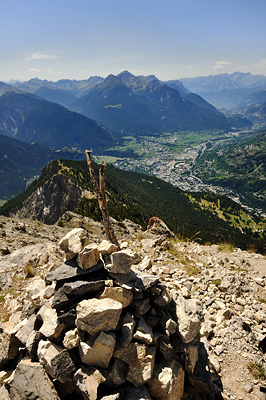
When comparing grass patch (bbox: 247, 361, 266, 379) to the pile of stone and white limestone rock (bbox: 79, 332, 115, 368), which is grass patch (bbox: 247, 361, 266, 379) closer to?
the pile of stone

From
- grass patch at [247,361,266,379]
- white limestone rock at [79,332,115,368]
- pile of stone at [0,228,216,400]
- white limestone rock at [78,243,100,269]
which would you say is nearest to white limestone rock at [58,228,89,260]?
pile of stone at [0,228,216,400]

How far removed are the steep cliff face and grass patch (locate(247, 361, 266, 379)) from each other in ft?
227

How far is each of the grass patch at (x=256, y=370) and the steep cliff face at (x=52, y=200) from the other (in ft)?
227

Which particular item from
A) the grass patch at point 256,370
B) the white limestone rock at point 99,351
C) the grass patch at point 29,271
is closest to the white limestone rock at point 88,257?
the white limestone rock at point 99,351

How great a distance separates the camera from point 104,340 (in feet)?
26.6

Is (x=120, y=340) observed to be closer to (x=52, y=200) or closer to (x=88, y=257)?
(x=88, y=257)

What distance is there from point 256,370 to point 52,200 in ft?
286

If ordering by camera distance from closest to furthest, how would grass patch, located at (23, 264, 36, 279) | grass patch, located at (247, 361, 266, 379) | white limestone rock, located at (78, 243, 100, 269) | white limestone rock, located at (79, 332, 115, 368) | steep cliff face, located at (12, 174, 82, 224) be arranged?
white limestone rock, located at (79, 332, 115, 368) < white limestone rock, located at (78, 243, 100, 269) < grass patch, located at (247, 361, 266, 379) < grass patch, located at (23, 264, 36, 279) < steep cliff face, located at (12, 174, 82, 224)

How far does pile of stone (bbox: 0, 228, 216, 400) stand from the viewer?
8.09 m

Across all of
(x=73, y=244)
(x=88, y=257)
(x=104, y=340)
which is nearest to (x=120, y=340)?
(x=104, y=340)

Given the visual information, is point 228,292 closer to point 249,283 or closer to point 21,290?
point 249,283

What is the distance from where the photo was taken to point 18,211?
334 ft

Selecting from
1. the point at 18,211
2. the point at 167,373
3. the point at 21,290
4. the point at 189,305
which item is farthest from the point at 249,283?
the point at 18,211

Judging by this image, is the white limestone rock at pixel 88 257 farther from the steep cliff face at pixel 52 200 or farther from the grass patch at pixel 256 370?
the steep cliff face at pixel 52 200
